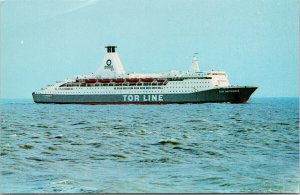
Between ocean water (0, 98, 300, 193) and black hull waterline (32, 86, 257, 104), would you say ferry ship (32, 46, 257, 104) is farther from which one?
ocean water (0, 98, 300, 193)

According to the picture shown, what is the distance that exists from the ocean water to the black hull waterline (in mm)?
13361

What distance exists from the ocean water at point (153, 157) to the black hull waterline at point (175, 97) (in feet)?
43.8

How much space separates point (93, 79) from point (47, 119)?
48.1ft

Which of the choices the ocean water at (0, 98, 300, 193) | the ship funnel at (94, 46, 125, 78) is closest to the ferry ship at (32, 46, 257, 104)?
the ship funnel at (94, 46, 125, 78)

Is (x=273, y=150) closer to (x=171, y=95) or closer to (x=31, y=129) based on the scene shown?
(x=31, y=129)

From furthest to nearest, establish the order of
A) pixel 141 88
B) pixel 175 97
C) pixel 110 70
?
pixel 110 70 → pixel 141 88 → pixel 175 97

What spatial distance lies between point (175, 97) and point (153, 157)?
19.2 m

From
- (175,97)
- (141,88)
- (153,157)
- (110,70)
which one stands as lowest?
(153,157)

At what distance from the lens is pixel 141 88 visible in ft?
104

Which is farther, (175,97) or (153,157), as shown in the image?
(175,97)

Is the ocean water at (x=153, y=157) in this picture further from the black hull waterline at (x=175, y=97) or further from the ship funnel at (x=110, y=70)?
the ship funnel at (x=110, y=70)

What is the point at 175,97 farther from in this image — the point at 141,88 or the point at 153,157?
the point at 153,157

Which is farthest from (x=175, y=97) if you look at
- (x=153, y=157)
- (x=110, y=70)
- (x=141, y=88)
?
(x=153, y=157)

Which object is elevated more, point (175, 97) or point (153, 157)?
point (175, 97)
